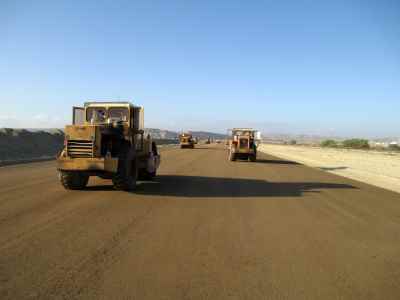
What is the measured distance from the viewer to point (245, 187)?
15.2m

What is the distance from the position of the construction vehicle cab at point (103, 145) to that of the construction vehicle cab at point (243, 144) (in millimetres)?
16711

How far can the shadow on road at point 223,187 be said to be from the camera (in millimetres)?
13336

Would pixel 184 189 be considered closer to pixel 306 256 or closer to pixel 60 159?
pixel 60 159

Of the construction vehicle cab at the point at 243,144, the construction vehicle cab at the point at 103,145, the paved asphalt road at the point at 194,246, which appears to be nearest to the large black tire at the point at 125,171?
the construction vehicle cab at the point at 103,145

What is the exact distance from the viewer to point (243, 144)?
103ft

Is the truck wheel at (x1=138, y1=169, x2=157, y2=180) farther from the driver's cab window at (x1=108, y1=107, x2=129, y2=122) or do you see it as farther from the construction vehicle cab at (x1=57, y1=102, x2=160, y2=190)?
the driver's cab window at (x1=108, y1=107, x2=129, y2=122)

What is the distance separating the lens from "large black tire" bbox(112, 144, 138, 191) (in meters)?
12.9

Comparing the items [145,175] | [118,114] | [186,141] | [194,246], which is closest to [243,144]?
[145,175]

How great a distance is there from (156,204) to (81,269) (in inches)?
210

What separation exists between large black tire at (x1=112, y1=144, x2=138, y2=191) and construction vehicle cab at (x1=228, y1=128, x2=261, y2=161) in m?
18.2

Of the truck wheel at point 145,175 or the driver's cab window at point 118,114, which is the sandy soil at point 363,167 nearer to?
the truck wheel at point 145,175

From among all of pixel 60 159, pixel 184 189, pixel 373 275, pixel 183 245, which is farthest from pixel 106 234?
pixel 184 189

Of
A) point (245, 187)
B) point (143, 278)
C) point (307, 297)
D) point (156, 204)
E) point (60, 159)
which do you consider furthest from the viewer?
point (245, 187)

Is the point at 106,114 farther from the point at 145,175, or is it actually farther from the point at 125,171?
the point at 145,175
